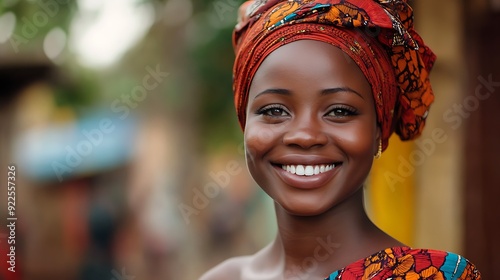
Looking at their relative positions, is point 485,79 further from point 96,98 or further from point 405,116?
point 96,98

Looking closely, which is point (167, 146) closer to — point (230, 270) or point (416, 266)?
point (230, 270)

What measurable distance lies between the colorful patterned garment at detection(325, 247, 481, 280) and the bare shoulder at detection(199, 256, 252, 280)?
72cm

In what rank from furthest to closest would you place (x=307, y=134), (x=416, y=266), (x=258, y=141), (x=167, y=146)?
(x=167, y=146) < (x=258, y=141) < (x=307, y=134) < (x=416, y=266)

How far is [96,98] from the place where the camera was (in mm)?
7664

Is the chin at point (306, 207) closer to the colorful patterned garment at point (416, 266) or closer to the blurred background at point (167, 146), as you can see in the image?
the colorful patterned garment at point (416, 266)

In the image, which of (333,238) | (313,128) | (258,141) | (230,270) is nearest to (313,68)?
(313,128)

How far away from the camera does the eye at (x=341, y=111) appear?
2891mm

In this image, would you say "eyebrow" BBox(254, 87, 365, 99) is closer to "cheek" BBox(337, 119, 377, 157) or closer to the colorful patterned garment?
"cheek" BBox(337, 119, 377, 157)

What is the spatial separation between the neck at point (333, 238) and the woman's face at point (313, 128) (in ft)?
0.37

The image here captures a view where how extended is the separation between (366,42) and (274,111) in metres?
0.38

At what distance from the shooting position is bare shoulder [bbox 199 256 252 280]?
3.44 meters

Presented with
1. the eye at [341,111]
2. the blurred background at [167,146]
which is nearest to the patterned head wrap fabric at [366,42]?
the eye at [341,111]

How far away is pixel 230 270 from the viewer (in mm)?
3469

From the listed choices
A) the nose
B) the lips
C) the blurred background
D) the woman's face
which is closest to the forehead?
the woman's face
